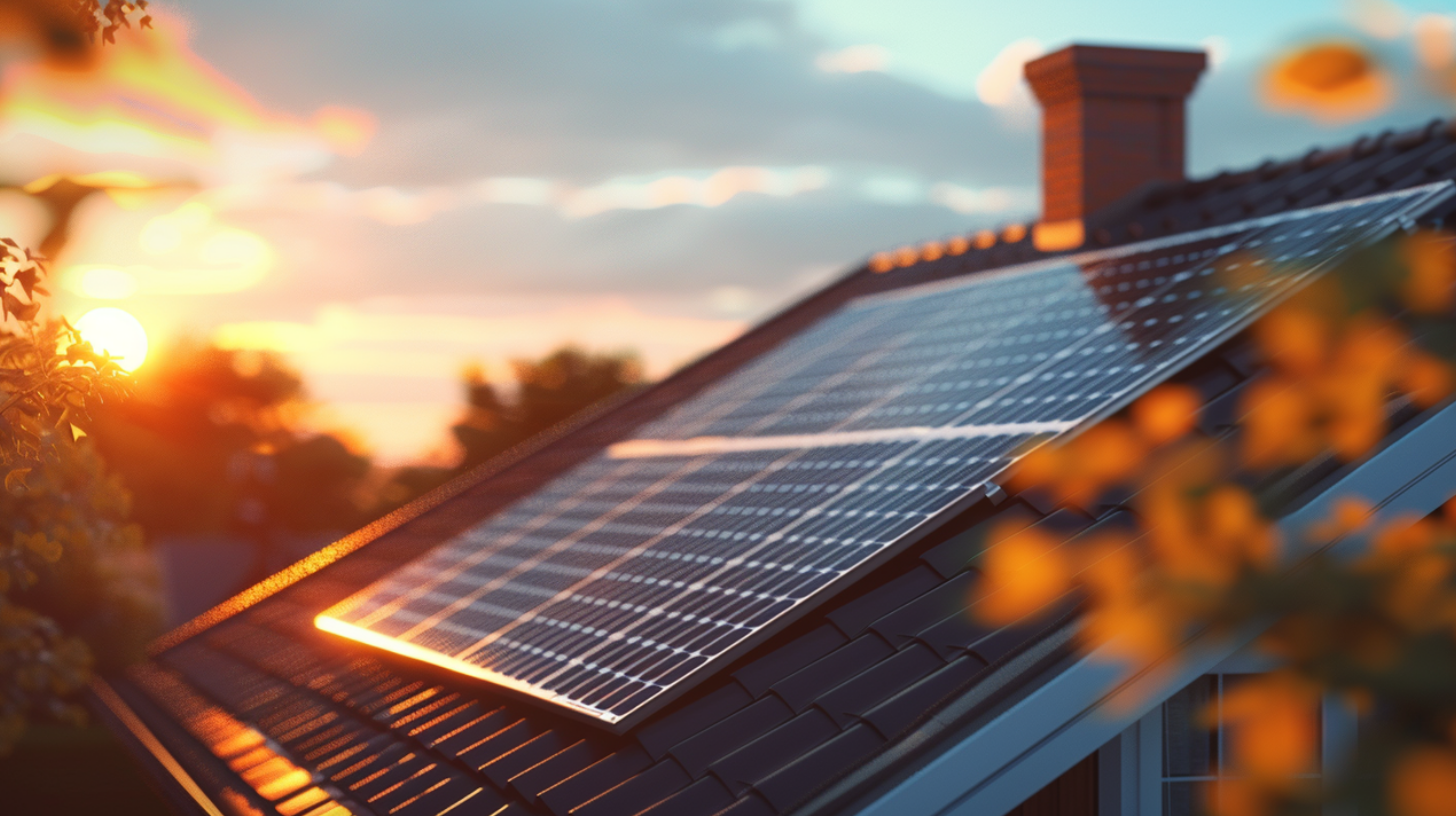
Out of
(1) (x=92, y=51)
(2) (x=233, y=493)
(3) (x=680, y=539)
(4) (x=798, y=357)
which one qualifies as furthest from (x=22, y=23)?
(2) (x=233, y=493)

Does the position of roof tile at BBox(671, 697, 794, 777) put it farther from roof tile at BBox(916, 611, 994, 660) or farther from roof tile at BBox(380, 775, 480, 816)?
roof tile at BBox(380, 775, 480, 816)

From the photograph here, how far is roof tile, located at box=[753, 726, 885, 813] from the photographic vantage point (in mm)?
5934

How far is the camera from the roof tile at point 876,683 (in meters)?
6.54

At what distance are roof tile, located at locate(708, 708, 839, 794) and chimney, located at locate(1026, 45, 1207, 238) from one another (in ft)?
34.9

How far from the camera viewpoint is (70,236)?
9.22 metres

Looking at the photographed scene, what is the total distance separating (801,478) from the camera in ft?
32.6

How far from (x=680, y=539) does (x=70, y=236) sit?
4764 millimetres

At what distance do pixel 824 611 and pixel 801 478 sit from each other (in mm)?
2389

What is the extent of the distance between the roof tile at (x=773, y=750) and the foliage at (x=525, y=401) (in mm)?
54283

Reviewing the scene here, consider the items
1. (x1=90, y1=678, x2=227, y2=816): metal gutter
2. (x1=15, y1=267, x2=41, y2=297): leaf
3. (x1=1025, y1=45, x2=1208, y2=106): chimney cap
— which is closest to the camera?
(x1=15, y1=267, x2=41, y2=297): leaf

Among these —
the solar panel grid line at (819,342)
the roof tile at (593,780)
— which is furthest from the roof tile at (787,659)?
the solar panel grid line at (819,342)

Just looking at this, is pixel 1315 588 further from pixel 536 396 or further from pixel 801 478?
pixel 536 396

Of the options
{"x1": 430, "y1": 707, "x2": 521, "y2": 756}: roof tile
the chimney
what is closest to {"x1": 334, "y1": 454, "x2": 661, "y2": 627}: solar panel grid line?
{"x1": 430, "y1": 707, "x2": 521, "y2": 756}: roof tile

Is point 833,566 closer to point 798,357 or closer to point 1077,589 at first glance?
point 1077,589
